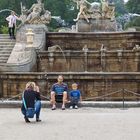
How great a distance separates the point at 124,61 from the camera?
26234 mm

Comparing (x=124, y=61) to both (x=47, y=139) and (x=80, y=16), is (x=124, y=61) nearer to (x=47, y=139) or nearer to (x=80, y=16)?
(x=80, y=16)

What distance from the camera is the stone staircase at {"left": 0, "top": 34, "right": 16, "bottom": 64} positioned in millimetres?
27802

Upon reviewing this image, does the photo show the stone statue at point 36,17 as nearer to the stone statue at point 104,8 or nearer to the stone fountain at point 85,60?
the stone fountain at point 85,60

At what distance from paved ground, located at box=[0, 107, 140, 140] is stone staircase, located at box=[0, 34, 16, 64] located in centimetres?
921

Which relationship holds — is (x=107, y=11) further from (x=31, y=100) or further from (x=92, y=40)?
(x=31, y=100)

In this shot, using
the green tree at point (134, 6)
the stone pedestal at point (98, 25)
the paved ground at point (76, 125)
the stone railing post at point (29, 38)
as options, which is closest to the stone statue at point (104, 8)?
the stone pedestal at point (98, 25)

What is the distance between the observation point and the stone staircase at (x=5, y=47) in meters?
27.8

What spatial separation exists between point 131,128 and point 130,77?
760 centimetres

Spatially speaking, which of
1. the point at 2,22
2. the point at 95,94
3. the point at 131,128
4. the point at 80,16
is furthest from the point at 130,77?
the point at 2,22

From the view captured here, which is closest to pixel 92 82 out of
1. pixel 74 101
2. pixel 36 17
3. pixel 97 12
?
pixel 74 101

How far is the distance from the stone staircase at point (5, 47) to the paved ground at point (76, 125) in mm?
9213

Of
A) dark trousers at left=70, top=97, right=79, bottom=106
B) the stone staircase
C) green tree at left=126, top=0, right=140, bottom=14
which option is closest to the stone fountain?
the stone staircase

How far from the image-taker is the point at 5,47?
29125 mm

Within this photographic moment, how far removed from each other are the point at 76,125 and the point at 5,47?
49.9 feet
